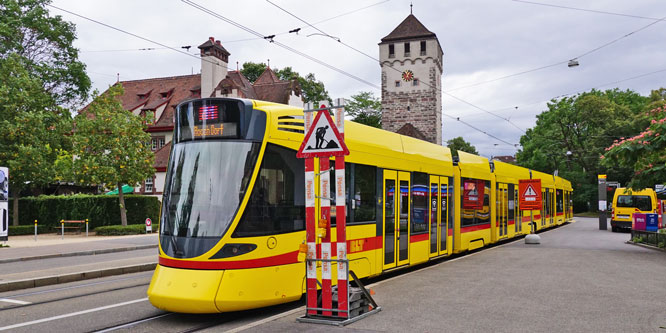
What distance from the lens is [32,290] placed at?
11.0 meters

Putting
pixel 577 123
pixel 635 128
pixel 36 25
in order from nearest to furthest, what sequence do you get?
pixel 36 25 < pixel 635 128 < pixel 577 123

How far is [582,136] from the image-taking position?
201 feet

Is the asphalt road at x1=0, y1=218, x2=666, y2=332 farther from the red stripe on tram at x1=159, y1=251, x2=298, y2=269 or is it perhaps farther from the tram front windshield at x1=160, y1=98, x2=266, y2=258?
the tram front windshield at x1=160, y1=98, x2=266, y2=258

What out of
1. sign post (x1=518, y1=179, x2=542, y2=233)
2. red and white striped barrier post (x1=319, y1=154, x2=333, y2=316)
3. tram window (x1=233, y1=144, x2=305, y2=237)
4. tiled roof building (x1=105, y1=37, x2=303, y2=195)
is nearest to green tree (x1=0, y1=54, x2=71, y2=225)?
tiled roof building (x1=105, y1=37, x2=303, y2=195)

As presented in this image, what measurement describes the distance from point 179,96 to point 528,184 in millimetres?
42048

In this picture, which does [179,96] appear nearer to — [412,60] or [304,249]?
[412,60]

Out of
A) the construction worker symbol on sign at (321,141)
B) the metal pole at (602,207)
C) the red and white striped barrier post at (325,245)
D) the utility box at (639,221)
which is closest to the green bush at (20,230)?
the red and white striped barrier post at (325,245)

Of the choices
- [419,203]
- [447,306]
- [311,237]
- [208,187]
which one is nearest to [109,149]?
[419,203]

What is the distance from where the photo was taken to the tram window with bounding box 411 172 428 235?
12016 millimetres

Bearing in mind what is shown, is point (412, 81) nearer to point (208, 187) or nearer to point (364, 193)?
point (364, 193)

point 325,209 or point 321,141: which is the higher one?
point 321,141

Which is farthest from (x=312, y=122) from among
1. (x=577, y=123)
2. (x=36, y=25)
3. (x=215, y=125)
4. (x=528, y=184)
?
(x=577, y=123)

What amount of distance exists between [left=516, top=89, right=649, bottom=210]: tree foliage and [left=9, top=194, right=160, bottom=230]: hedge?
145 feet

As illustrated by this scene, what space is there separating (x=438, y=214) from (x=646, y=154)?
7185 millimetres
